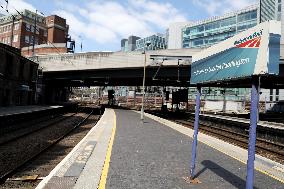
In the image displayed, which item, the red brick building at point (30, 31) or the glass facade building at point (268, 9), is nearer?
the red brick building at point (30, 31)

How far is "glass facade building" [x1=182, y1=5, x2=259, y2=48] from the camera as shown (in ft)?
371

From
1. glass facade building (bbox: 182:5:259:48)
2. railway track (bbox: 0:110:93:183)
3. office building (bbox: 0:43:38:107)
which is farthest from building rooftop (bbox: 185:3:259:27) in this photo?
railway track (bbox: 0:110:93:183)

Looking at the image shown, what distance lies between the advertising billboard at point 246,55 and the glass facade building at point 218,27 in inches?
3918

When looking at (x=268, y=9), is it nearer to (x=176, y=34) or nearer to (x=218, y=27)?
(x=218, y=27)

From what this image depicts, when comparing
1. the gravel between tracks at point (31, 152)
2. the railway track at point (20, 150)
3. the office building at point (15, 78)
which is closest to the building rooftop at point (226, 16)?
the office building at point (15, 78)

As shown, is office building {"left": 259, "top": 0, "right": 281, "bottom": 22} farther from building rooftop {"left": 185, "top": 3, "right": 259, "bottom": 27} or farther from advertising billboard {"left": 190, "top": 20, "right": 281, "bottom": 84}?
advertising billboard {"left": 190, "top": 20, "right": 281, "bottom": 84}

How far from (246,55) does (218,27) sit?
125 metres

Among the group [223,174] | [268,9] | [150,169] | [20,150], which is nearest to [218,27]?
[268,9]

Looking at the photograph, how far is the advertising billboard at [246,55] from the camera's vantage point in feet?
19.4

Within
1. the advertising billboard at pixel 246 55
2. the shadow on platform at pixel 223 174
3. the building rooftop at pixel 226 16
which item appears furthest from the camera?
the building rooftop at pixel 226 16

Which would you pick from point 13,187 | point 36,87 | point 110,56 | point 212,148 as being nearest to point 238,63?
point 13,187

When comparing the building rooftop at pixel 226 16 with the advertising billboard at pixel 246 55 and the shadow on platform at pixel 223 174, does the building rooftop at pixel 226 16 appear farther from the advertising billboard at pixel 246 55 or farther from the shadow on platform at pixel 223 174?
the advertising billboard at pixel 246 55

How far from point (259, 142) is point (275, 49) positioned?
55.8 feet

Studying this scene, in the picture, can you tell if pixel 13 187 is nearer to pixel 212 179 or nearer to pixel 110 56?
pixel 212 179
